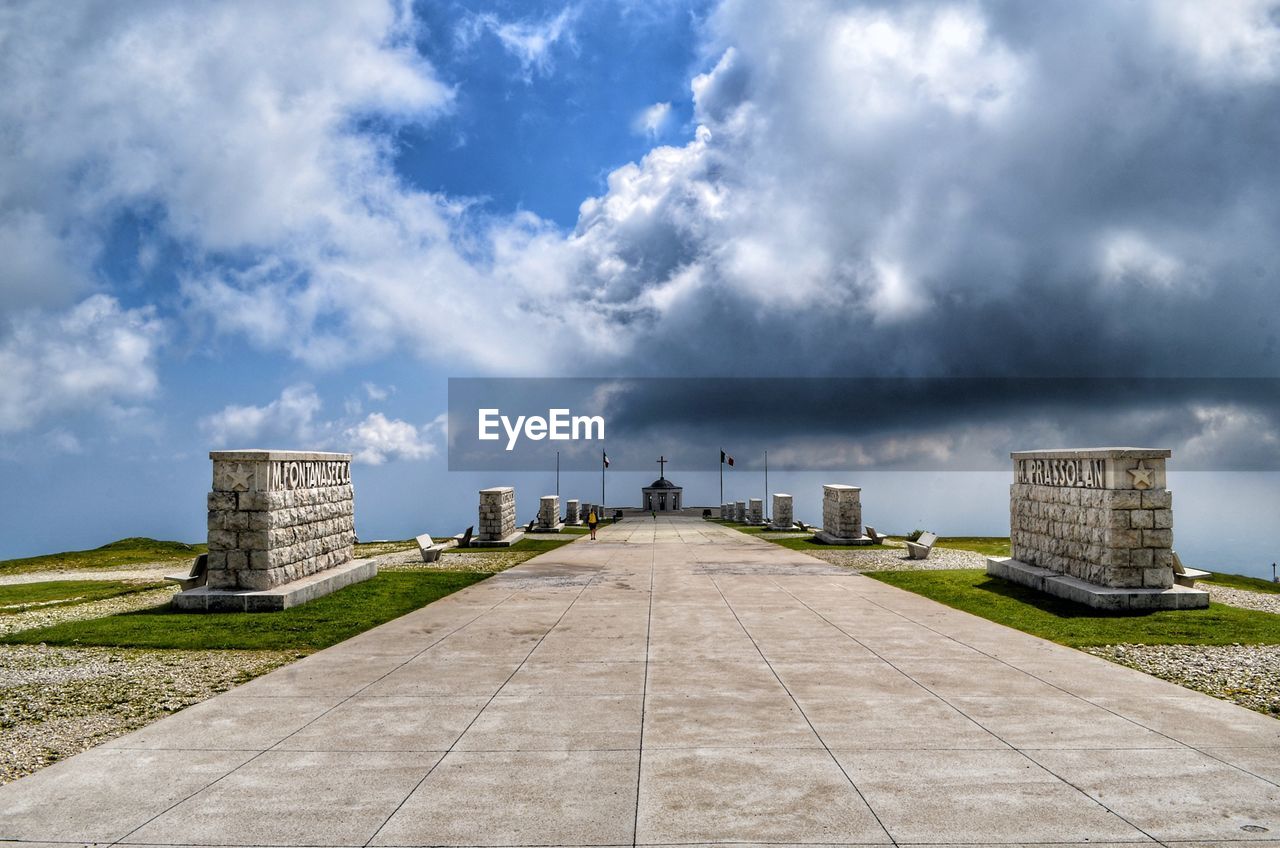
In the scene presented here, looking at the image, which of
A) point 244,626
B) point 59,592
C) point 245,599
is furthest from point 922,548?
point 59,592

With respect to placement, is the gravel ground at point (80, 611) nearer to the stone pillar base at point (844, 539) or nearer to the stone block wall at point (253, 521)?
the stone block wall at point (253, 521)

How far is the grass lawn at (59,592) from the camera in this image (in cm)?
1600

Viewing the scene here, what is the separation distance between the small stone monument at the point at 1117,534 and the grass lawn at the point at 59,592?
20074 mm

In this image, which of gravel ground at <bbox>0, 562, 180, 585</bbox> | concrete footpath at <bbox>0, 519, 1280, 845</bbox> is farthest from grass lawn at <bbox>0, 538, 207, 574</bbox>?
concrete footpath at <bbox>0, 519, 1280, 845</bbox>

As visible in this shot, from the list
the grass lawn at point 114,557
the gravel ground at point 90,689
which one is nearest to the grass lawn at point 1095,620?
the gravel ground at point 90,689

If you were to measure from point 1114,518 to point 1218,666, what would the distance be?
16.1 feet

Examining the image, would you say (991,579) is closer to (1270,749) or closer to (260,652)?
(1270,749)

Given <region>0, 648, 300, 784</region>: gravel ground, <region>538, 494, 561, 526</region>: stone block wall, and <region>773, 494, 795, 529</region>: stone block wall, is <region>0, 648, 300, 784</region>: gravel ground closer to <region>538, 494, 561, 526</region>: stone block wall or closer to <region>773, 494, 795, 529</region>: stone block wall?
<region>538, 494, 561, 526</region>: stone block wall

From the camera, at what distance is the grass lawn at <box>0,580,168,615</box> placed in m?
16.0

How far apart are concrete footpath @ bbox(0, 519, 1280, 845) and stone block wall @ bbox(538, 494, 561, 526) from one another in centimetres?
2576

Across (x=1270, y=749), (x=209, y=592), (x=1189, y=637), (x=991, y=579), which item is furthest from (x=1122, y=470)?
(x=209, y=592)

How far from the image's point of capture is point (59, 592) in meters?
18.4

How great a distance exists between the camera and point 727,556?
23.5 m

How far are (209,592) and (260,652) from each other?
15.0 ft
